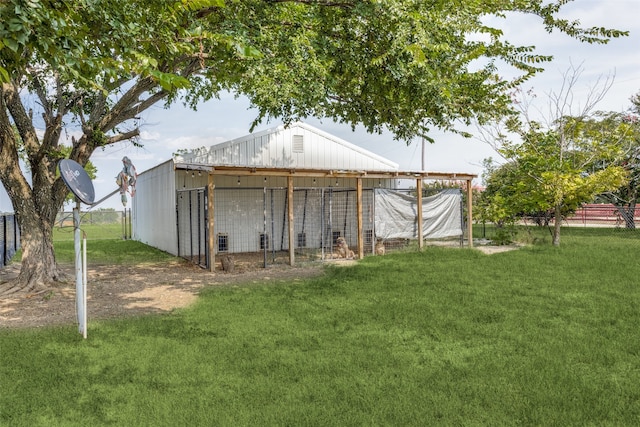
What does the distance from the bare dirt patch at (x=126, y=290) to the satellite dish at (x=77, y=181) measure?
2.13 meters

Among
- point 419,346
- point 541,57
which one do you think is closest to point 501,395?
point 419,346

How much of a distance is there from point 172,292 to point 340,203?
9.58m

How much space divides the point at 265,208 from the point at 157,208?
722 cm

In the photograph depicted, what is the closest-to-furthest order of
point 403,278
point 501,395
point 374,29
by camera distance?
point 501,395 → point 374,29 → point 403,278

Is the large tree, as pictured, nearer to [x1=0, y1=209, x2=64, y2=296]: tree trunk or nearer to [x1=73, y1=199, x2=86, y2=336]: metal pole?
[x1=0, y1=209, x2=64, y2=296]: tree trunk

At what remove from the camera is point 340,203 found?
1734cm

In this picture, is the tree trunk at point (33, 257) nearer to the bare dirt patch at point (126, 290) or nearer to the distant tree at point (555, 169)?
the bare dirt patch at point (126, 290)

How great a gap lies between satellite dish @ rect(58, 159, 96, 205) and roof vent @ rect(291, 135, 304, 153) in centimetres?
1101

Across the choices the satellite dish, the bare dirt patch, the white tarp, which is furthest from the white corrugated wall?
the satellite dish

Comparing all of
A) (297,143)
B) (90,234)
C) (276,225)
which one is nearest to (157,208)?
(276,225)

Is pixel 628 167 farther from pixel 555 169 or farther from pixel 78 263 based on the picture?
→ pixel 78 263

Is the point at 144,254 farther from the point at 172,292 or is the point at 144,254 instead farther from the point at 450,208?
the point at 450,208

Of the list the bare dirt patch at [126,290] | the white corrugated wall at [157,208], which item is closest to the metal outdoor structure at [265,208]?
the white corrugated wall at [157,208]

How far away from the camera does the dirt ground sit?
714cm
